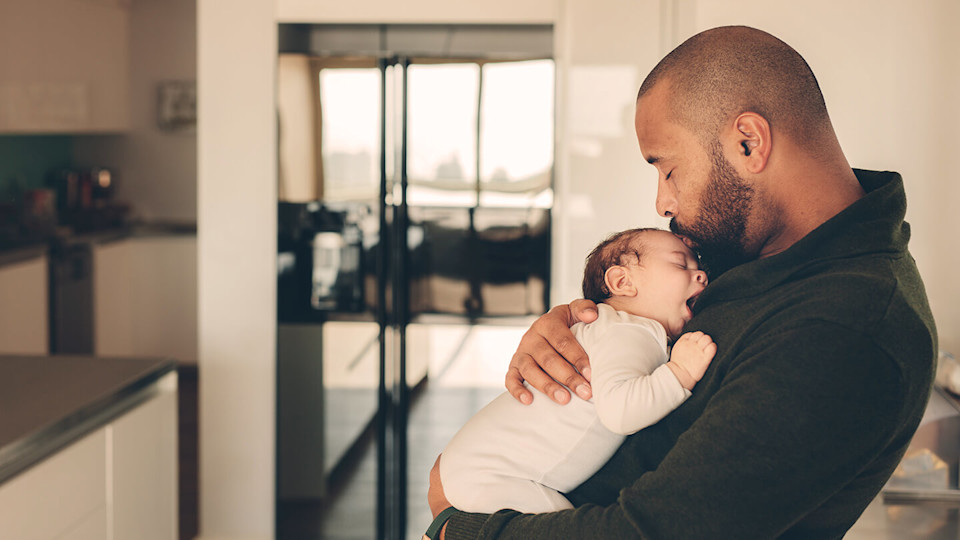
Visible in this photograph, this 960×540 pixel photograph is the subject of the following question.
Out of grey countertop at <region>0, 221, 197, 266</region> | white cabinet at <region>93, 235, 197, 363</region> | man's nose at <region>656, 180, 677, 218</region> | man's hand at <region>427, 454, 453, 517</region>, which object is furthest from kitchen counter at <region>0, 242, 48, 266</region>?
man's nose at <region>656, 180, 677, 218</region>

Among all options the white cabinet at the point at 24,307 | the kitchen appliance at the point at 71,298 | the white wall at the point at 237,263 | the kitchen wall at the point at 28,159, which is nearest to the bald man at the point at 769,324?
the white wall at the point at 237,263

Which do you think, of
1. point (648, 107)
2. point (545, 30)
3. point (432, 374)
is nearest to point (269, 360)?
point (432, 374)

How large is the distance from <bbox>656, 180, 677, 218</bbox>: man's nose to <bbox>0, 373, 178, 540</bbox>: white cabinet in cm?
137

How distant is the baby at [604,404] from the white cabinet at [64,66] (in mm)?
4329

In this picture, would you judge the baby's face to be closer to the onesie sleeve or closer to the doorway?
the onesie sleeve

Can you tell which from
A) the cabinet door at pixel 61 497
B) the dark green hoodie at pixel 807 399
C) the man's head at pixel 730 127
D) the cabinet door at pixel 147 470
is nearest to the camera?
the dark green hoodie at pixel 807 399

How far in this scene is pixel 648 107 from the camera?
0.86 metres

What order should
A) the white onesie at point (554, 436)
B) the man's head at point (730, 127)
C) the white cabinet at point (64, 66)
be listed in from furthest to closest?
the white cabinet at point (64, 66)
the white onesie at point (554, 436)
the man's head at point (730, 127)

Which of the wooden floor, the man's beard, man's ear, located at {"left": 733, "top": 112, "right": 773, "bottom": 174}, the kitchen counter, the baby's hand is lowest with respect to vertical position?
the wooden floor

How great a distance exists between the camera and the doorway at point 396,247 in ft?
9.65

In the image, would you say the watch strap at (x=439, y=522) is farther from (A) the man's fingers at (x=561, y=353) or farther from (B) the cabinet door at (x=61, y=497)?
(B) the cabinet door at (x=61, y=497)

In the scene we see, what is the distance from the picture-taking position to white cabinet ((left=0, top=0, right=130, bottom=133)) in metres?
4.51

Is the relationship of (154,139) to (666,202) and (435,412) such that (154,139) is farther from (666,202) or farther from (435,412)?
(666,202)

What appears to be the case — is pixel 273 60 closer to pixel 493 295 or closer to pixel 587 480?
pixel 493 295
